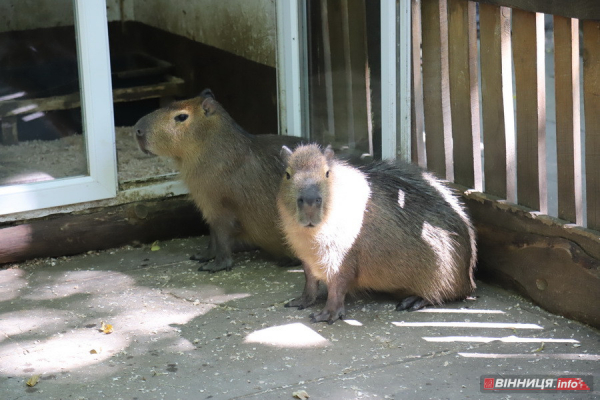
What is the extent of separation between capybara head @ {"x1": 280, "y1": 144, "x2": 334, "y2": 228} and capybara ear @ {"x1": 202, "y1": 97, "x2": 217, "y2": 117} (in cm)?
90

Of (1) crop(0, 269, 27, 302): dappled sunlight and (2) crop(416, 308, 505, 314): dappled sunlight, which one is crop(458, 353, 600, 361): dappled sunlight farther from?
(1) crop(0, 269, 27, 302): dappled sunlight

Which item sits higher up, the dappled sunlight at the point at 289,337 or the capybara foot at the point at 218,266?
the capybara foot at the point at 218,266

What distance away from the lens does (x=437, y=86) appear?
4.45 meters

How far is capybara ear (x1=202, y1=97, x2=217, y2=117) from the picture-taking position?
15.5ft

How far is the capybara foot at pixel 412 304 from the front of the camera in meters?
4.10

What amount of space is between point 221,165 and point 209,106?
0.35m

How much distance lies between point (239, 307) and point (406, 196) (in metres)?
1.03

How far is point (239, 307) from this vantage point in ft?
13.6

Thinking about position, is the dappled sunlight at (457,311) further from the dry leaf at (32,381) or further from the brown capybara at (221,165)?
the dry leaf at (32,381)

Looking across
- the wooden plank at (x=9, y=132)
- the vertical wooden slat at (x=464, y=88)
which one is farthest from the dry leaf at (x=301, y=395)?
Result: the wooden plank at (x=9, y=132)

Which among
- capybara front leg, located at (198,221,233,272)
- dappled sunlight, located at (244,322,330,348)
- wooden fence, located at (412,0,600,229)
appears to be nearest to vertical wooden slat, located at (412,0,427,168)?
wooden fence, located at (412,0,600,229)

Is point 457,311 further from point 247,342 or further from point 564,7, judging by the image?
point 564,7

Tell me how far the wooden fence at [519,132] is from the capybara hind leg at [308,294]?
96cm

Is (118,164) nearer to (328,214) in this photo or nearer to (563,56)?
(328,214)
